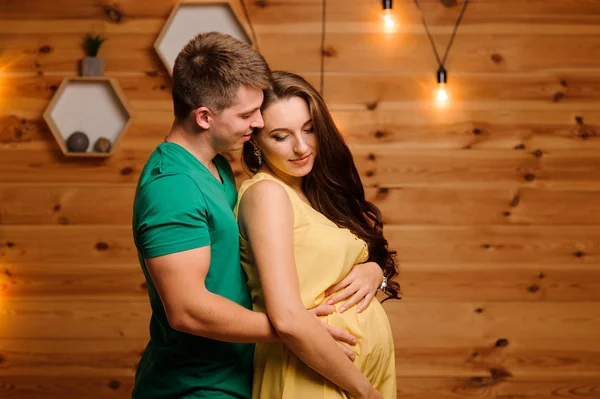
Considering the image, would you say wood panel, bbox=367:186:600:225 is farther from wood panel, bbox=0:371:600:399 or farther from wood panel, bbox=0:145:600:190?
wood panel, bbox=0:371:600:399

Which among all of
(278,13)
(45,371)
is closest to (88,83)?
(278,13)

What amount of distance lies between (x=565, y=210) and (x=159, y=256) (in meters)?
2.13

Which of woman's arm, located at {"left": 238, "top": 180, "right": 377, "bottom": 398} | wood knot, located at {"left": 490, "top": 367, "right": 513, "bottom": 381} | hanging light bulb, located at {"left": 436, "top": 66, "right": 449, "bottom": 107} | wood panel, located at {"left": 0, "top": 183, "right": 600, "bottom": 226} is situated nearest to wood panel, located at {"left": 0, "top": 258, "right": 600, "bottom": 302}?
wood panel, located at {"left": 0, "top": 183, "right": 600, "bottom": 226}

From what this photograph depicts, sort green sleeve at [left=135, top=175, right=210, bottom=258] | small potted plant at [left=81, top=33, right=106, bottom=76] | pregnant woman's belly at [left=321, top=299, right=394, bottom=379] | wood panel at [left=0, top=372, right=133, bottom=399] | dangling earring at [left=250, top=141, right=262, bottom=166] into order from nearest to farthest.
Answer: green sleeve at [left=135, top=175, right=210, bottom=258] < pregnant woman's belly at [left=321, top=299, right=394, bottom=379] < dangling earring at [left=250, top=141, right=262, bottom=166] < small potted plant at [left=81, top=33, right=106, bottom=76] < wood panel at [left=0, top=372, right=133, bottom=399]

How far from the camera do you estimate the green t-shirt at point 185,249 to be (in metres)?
1.46

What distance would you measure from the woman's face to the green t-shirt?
6.0 inches

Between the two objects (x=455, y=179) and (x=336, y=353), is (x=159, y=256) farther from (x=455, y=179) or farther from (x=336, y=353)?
(x=455, y=179)

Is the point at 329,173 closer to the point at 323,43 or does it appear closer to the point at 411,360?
the point at 323,43

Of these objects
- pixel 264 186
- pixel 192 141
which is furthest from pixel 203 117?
pixel 264 186

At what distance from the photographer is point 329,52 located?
3.04 metres

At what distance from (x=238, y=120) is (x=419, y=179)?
5.10 feet

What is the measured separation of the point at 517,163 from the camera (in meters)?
3.06

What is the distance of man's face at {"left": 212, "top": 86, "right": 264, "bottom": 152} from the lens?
162 centimetres

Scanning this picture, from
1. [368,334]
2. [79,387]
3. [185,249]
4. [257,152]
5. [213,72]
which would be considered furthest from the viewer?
[79,387]
